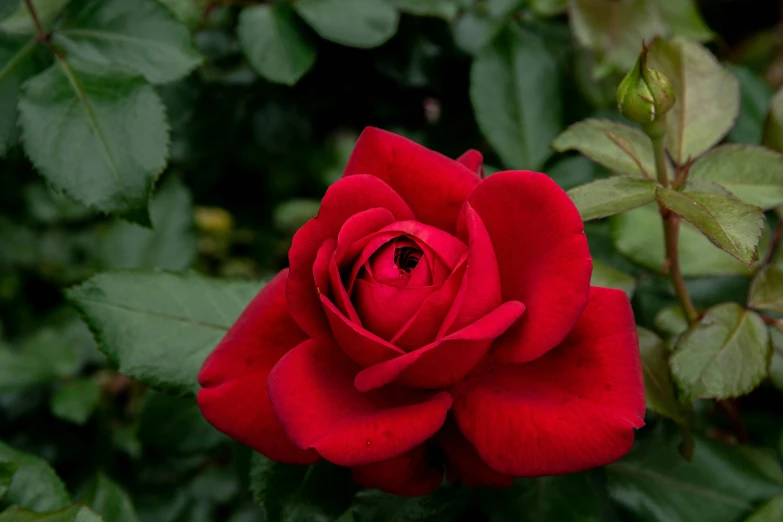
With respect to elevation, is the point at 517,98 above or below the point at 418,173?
below

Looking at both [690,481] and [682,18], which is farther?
[682,18]

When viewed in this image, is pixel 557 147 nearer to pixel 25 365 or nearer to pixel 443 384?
pixel 443 384

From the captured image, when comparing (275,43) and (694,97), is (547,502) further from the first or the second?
(275,43)

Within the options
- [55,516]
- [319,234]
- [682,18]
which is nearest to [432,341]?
[319,234]

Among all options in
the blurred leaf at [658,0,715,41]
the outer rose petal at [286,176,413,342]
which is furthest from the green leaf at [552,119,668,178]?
the blurred leaf at [658,0,715,41]

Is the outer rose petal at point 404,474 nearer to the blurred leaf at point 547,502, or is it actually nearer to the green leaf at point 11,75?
the blurred leaf at point 547,502

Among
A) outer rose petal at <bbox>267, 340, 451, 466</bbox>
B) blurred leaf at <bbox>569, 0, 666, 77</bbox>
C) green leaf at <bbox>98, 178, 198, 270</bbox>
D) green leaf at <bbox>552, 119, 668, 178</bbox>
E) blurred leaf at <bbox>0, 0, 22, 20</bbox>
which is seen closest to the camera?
outer rose petal at <bbox>267, 340, 451, 466</bbox>

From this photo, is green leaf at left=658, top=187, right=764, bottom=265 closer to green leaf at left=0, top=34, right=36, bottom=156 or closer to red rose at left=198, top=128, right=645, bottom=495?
red rose at left=198, top=128, right=645, bottom=495

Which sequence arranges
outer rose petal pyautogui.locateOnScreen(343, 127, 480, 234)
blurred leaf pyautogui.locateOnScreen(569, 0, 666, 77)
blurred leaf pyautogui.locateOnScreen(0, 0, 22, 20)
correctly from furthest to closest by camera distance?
blurred leaf pyautogui.locateOnScreen(569, 0, 666, 77) < blurred leaf pyautogui.locateOnScreen(0, 0, 22, 20) < outer rose petal pyautogui.locateOnScreen(343, 127, 480, 234)
